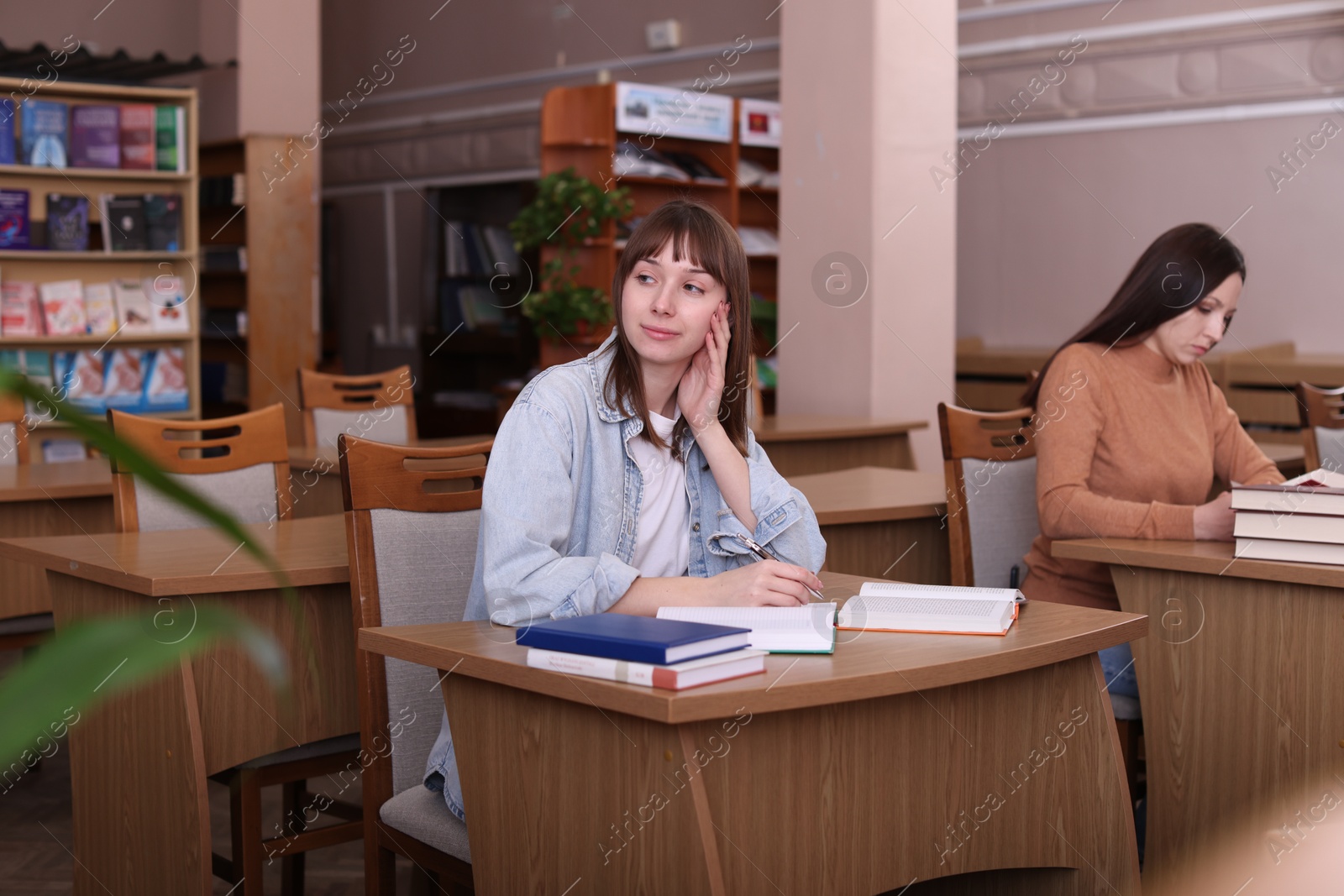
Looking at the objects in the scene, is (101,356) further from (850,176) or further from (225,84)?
(850,176)

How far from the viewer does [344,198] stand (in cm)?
1079

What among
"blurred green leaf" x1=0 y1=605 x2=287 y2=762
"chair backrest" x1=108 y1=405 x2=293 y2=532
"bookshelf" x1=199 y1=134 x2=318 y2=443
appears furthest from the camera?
"bookshelf" x1=199 y1=134 x2=318 y2=443

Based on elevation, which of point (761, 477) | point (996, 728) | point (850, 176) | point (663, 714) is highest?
point (850, 176)

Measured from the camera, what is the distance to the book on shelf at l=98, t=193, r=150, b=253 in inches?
231

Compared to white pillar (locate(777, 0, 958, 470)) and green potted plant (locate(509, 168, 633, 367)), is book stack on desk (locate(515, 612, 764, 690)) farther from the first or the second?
green potted plant (locate(509, 168, 633, 367))

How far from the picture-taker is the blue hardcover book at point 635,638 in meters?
1.29

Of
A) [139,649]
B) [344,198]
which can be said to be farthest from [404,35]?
[139,649]

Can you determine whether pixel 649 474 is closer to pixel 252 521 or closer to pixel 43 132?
pixel 252 521

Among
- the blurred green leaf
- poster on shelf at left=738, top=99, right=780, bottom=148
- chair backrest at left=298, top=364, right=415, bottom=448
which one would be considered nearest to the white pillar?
poster on shelf at left=738, top=99, right=780, bottom=148

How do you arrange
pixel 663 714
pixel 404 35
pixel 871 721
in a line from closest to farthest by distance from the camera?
pixel 663 714 < pixel 871 721 < pixel 404 35

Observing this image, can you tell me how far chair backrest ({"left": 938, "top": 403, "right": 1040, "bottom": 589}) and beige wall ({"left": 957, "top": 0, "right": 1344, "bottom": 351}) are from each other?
10.0ft

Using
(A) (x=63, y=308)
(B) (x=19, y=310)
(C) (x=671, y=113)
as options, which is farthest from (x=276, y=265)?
(C) (x=671, y=113)

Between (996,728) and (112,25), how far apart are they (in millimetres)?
8858

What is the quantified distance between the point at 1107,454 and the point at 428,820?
158cm
